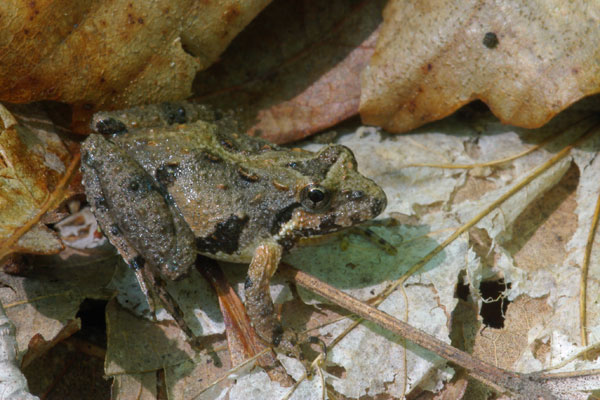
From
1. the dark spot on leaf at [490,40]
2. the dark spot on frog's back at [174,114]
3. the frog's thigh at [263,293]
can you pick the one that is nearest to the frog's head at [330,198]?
the frog's thigh at [263,293]

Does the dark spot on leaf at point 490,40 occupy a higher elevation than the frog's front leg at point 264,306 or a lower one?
higher

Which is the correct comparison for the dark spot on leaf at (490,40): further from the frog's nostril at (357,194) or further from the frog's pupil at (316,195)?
the frog's pupil at (316,195)

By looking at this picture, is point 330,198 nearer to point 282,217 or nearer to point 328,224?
point 328,224

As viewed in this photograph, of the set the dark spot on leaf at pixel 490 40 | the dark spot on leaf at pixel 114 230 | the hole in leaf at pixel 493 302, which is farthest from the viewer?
the dark spot on leaf at pixel 490 40

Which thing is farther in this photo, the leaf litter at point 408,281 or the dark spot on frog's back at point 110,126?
the dark spot on frog's back at point 110,126

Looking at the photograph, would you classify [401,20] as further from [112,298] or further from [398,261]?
[112,298]

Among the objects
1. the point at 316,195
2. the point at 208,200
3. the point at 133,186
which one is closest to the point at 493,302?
the point at 316,195
